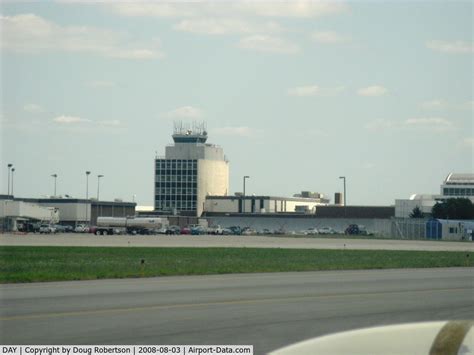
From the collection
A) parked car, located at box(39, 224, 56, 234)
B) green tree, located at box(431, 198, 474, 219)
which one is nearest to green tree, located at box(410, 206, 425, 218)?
Answer: green tree, located at box(431, 198, 474, 219)

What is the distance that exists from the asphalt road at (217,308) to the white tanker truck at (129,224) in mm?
103755

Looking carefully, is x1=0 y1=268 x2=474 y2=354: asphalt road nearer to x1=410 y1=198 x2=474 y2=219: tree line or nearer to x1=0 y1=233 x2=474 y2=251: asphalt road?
x1=0 y1=233 x2=474 y2=251: asphalt road

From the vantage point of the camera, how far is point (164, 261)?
157 feet

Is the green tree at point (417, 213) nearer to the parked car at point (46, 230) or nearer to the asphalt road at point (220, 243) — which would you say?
the asphalt road at point (220, 243)

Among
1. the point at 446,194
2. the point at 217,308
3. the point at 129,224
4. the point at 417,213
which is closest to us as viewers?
the point at 217,308

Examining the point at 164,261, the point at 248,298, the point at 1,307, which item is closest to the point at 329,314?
the point at 248,298

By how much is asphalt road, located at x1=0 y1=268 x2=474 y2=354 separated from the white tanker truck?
103755mm

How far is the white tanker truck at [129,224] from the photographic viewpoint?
13812 centimetres

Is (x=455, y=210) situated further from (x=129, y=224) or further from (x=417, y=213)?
(x=129, y=224)

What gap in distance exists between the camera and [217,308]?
23.3 meters

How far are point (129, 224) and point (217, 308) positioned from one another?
391ft

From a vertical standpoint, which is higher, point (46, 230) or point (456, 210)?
point (456, 210)

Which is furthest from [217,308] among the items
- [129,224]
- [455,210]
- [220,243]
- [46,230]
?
[455,210]

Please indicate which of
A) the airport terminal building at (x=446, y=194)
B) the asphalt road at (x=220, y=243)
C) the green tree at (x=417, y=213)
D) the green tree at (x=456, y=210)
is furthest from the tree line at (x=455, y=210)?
the asphalt road at (x=220, y=243)
